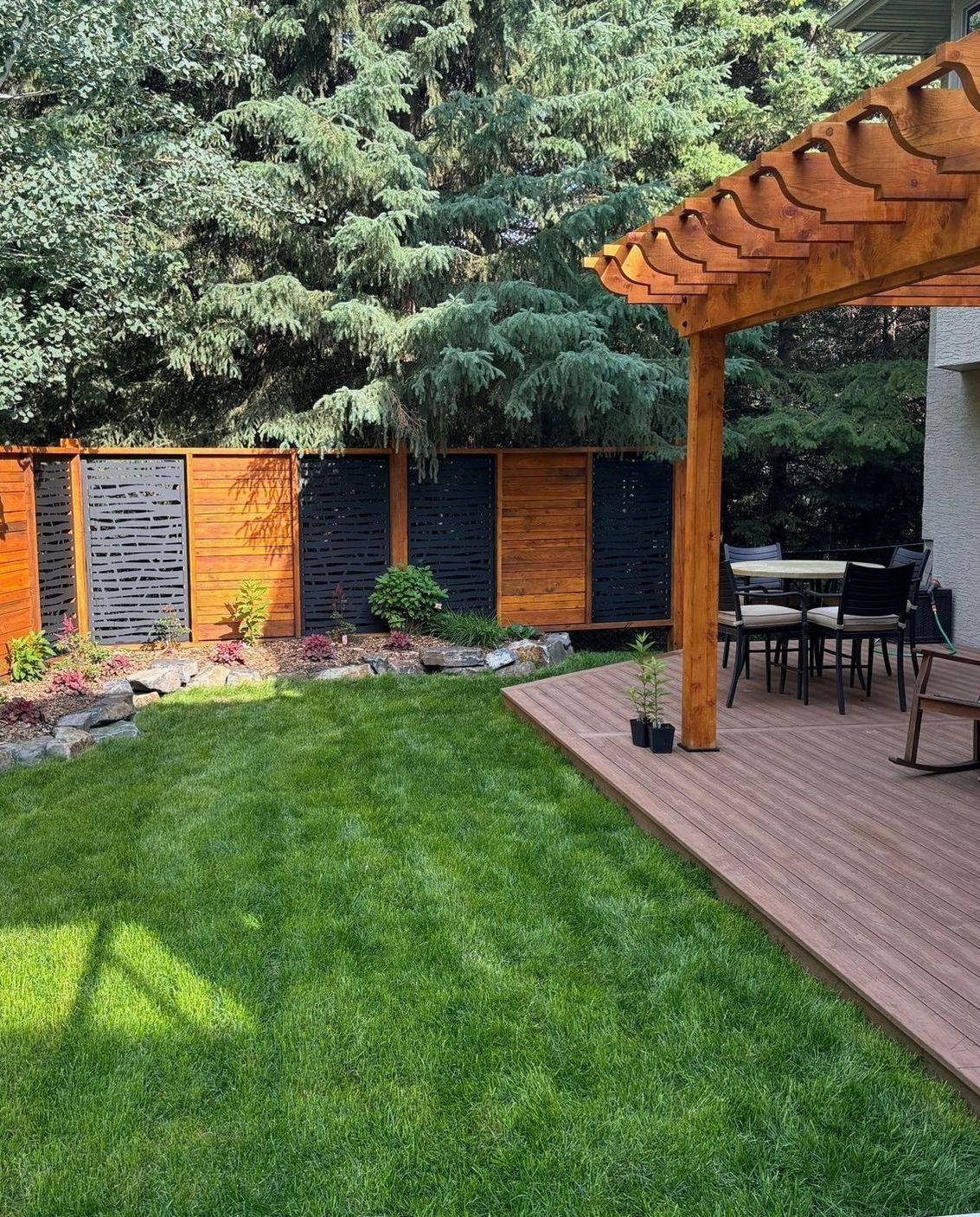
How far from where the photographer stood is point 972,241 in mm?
3084

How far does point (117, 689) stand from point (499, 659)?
2968 mm

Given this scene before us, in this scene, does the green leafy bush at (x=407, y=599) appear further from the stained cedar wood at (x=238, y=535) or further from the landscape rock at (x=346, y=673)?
the landscape rock at (x=346, y=673)

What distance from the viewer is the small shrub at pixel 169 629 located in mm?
8703

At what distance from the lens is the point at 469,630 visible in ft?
29.4

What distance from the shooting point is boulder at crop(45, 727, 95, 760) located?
19.4 ft

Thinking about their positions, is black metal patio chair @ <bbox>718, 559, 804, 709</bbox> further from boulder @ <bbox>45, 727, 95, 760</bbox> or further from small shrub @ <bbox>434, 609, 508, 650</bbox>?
boulder @ <bbox>45, 727, 95, 760</bbox>

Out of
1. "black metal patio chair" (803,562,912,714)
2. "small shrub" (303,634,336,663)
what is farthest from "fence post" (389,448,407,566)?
"black metal patio chair" (803,562,912,714)

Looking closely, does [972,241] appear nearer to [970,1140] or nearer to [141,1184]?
[970,1140]

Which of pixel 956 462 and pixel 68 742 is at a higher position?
pixel 956 462

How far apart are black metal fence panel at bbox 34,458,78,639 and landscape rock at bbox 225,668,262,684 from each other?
1.53 metres

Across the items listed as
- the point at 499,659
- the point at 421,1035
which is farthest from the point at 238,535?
the point at 421,1035

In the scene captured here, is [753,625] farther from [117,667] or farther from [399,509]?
[117,667]

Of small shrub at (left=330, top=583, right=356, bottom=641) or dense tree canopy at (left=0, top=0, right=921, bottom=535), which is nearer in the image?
dense tree canopy at (left=0, top=0, right=921, bottom=535)

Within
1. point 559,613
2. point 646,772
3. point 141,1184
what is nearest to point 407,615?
point 559,613
